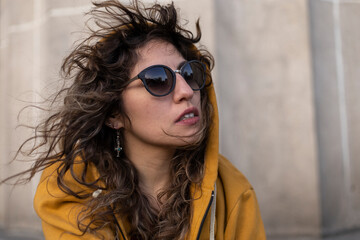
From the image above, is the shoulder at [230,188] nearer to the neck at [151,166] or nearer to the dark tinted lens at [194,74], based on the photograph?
A: the neck at [151,166]

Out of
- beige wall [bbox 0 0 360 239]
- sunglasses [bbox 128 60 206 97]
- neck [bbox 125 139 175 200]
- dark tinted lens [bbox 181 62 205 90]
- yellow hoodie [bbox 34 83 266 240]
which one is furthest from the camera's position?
beige wall [bbox 0 0 360 239]

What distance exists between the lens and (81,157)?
2066 millimetres

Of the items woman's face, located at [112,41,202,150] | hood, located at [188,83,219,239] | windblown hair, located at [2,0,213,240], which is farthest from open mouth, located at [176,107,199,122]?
hood, located at [188,83,219,239]

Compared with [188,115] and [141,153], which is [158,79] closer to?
[188,115]

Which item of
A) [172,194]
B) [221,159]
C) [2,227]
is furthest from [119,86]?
[2,227]

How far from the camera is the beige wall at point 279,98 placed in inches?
153

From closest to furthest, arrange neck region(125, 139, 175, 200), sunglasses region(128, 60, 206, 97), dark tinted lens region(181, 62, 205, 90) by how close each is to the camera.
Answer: sunglasses region(128, 60, 206, 97) → dark tinted lens region(181, 62, 205, 90) → neck region(125, 139, 175, 200)

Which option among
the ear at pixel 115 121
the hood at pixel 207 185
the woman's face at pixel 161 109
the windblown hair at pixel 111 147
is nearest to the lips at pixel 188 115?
the woman's face at pixel 161 109

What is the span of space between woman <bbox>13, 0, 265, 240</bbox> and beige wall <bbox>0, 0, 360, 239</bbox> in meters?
1.76

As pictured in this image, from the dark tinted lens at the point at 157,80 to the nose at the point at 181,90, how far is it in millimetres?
48

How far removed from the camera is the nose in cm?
194

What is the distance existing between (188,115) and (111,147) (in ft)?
2.01

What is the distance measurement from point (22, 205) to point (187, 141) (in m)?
3.20

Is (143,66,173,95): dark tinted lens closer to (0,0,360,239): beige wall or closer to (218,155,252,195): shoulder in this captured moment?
(218,155,252,195): shoulder
